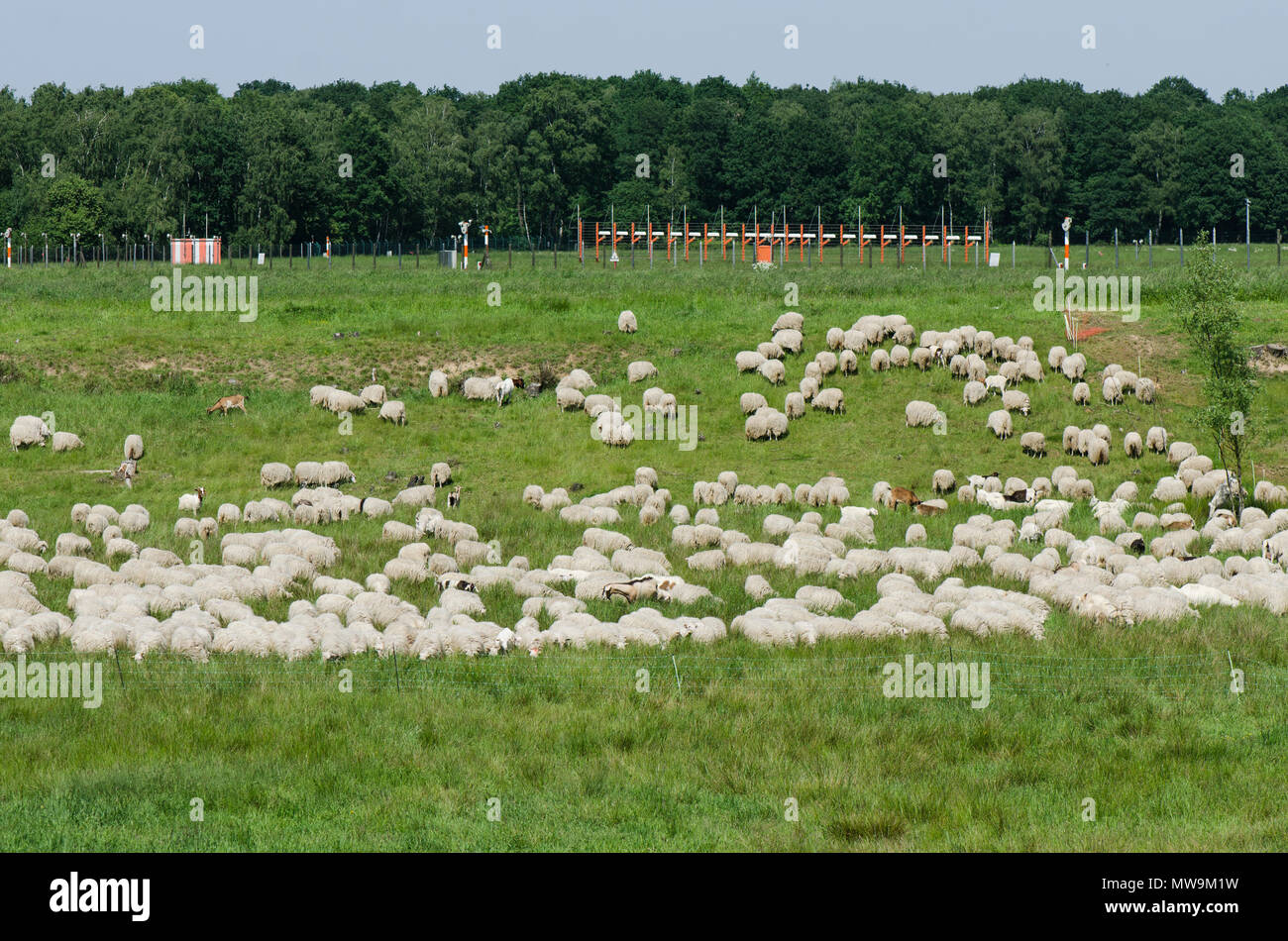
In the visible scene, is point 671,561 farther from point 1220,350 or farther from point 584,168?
point 584,168

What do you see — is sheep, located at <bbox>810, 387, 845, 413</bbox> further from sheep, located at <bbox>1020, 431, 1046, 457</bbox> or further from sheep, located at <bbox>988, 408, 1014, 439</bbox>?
sheep, located at <bbox>1020, 431, 1046, 457</bbox>

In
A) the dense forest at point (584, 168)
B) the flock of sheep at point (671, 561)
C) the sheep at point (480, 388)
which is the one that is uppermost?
the dense forest at point (584, 168)

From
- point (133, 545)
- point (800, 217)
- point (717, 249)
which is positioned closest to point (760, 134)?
point (800, 217)

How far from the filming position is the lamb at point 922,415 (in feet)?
131

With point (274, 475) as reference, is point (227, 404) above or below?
above

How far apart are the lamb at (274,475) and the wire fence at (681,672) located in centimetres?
1515

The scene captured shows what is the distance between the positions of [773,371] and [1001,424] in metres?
7.27

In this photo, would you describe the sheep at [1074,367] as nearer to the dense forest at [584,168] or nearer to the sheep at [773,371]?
the sheep at [773,371]

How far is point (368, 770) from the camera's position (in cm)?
1625

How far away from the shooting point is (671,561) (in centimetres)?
2838

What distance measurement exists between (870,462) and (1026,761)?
2160 centimetres

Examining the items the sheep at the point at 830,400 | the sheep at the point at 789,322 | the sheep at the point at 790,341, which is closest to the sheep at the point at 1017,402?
the sheep at the point at 830,400

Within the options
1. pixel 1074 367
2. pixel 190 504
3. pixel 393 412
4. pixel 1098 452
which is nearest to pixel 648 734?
pixel 190 504

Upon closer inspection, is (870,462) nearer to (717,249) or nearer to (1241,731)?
(1241,731)
